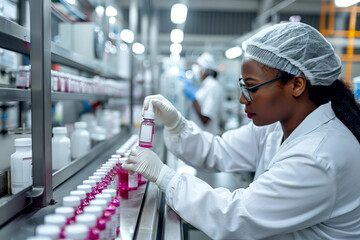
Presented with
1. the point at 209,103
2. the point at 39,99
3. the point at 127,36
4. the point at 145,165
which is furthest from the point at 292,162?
the point at 127,36

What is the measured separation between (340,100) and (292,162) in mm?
453

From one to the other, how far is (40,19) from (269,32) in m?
0.89

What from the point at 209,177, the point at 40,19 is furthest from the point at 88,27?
the point at 209,177

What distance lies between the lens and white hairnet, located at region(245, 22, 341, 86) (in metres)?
1.10

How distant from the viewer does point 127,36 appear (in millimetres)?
3639

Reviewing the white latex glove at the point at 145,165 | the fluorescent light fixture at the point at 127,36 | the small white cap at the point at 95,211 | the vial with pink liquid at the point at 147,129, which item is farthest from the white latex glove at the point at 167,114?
the fluorescent light fixture at the point at 127,36

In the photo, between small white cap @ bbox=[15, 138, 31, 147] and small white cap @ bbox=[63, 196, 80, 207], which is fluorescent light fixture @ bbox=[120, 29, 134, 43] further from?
small white cap @ bbox=[63, 196, 80, 207]

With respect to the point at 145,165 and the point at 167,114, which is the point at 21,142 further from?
the point at 167,114

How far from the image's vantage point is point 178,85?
4305 millimetres

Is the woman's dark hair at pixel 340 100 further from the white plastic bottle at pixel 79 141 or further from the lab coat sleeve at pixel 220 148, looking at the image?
the white plastic bottle at pixel 79 141

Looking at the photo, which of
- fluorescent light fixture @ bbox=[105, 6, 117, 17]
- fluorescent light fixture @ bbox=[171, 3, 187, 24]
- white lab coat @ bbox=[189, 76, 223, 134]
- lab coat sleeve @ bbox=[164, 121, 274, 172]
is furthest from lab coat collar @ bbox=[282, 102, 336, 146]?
fluorescent light fixture @ bbox=[171, 3, 187, 24]

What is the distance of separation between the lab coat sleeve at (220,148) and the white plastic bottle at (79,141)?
1.62 feet

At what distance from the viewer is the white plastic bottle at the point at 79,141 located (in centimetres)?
165

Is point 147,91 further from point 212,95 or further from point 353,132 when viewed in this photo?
point 353,132
